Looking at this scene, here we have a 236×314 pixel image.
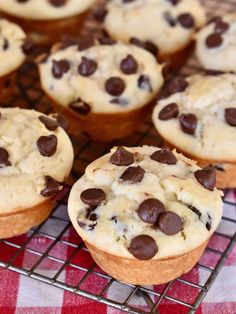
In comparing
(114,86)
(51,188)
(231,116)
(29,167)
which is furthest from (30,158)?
(231,116)

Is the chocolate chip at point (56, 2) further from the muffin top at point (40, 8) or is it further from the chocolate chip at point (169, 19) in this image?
the chocolate chip at point (169, 19)

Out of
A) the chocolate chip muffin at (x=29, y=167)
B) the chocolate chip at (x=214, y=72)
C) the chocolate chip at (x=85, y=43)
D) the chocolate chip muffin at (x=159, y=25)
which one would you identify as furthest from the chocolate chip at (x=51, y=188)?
the chocolate chip muffin at (x=159, y=25)

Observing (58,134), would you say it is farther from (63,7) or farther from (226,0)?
(226,0)

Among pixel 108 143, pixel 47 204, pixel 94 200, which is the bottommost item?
pixel 108 143

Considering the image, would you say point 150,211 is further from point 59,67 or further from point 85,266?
point 59,67

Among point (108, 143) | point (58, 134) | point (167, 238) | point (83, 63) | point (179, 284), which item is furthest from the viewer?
point (108, 143)

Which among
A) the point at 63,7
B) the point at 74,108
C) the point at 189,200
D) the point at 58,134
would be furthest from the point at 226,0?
the point at 189,200

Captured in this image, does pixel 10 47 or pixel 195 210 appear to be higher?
pixel 10 47
